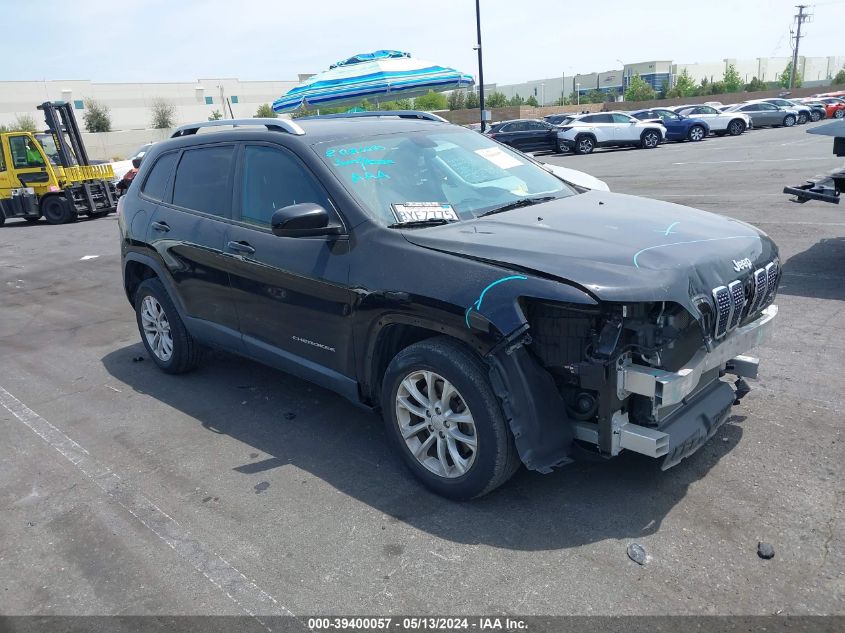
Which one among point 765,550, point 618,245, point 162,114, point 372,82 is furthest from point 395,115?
point 162,114

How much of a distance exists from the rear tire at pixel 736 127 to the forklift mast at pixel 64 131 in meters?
27.7

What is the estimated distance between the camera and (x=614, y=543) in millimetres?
3168

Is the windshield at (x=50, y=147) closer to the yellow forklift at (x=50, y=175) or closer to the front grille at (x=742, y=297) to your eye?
the yellow forklift at (x=50, y=175)

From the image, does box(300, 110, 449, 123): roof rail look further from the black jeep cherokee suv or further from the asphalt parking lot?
the asphalt parking lot

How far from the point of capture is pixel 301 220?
3.70 metres

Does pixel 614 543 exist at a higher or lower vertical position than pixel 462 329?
lower

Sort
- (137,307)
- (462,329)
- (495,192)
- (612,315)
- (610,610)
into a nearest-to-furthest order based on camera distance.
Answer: (610,610)
(612,315)
(462,329)
(495,192)
(137,307)

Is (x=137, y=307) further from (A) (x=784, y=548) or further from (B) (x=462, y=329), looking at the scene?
(A) (x=784, y=548)

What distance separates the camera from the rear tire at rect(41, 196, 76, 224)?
17812mm

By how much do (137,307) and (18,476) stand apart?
203cm

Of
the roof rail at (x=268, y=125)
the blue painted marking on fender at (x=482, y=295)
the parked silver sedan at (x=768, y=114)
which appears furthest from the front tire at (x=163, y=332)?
the parked silver sedan at (x=768, y=114)

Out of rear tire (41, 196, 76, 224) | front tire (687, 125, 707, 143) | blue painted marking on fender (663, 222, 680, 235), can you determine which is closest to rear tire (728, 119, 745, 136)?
front tire (687, 125, 707, 143)

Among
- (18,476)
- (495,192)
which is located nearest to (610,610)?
(495,192)

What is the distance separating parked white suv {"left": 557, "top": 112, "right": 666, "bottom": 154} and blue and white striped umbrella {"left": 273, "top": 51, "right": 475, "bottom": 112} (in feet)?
54.9
